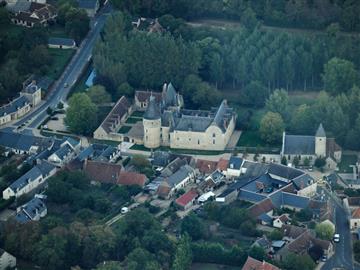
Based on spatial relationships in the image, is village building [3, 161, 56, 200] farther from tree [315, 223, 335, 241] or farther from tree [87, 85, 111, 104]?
tree [315, 223, 335, 241]

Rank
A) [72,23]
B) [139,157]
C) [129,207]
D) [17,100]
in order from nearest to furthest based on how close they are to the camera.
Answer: [129,207] < [139,157] < [17,100] < [72,23]

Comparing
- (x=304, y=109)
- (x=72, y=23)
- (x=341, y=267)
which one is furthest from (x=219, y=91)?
(x=341, y=267)

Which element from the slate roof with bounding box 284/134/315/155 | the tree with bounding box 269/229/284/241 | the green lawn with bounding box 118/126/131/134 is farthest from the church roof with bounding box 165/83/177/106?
the tree with bounding box 269/229/284/241

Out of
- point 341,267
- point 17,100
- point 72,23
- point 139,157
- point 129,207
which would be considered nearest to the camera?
point 341,267

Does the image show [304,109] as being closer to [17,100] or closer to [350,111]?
[350,111]

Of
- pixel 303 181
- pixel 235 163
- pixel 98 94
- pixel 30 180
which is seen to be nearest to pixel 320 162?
pixel 303 181
